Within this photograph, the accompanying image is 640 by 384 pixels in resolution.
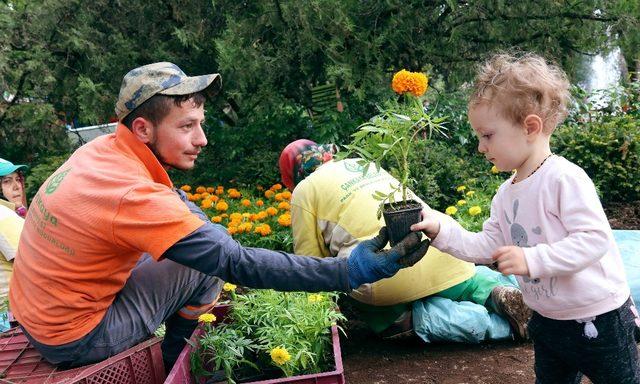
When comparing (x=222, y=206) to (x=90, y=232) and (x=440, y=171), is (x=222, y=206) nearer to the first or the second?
(x=440, y=171)

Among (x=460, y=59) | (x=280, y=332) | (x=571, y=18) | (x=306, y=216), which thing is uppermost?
(x=571, y=18)

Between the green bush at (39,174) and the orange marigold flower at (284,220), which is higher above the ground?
the orange marigold flower at (284,220)

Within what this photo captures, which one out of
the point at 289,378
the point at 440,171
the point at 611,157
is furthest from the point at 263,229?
the point at 611,157

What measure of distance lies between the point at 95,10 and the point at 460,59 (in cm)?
374

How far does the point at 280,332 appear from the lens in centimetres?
242

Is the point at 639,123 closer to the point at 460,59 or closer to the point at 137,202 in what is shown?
the point at 460,59

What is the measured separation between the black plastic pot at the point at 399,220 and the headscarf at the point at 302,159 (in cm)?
152

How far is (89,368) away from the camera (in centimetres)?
215

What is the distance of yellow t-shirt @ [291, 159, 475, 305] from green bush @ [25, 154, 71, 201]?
3.98 metres

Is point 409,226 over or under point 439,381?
over

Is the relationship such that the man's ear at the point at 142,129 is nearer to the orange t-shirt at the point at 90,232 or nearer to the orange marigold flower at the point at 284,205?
the orange t-shirt at the point at 90,232

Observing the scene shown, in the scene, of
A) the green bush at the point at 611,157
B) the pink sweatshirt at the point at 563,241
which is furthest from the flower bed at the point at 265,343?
the green bush at the point at 611,157

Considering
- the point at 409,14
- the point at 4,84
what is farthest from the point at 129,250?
the point at 4,84

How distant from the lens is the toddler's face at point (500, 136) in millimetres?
1906
